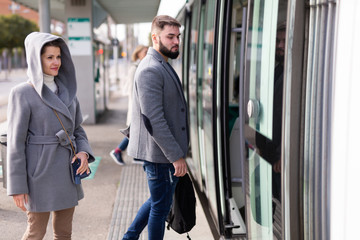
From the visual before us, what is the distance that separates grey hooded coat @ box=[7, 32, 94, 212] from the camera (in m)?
2.87

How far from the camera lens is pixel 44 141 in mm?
2955

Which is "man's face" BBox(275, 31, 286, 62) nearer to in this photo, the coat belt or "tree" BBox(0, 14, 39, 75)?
the coat belt

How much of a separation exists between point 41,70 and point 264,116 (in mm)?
1282

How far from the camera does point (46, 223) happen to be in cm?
310

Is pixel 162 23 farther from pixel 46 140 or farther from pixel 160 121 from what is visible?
pixel 46 140

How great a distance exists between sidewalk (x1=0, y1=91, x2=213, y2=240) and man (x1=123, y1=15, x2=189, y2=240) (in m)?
1.07

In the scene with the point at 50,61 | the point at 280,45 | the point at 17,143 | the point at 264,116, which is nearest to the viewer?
the point at 280,45

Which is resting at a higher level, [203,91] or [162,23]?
[162,23]

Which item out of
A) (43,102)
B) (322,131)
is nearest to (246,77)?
(322,131)

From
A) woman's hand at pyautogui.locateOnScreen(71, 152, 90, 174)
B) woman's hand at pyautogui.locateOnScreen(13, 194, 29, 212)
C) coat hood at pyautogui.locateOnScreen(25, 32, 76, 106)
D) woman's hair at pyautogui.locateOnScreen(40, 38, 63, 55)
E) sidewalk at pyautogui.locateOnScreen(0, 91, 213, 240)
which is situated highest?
woman's hair at pyautogui.locateOnScreen(40, 38, 63, 55)

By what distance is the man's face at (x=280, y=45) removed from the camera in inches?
93.9

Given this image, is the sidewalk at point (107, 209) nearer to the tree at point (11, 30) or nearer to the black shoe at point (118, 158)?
the black shoe at point (118, 158)

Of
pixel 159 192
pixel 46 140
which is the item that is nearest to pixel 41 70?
pixel 46 140

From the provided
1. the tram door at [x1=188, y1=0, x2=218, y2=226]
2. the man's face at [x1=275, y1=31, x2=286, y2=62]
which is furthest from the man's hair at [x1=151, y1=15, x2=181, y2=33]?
the tram door at [x1=188, y1=0, x2=218, y2=226]
